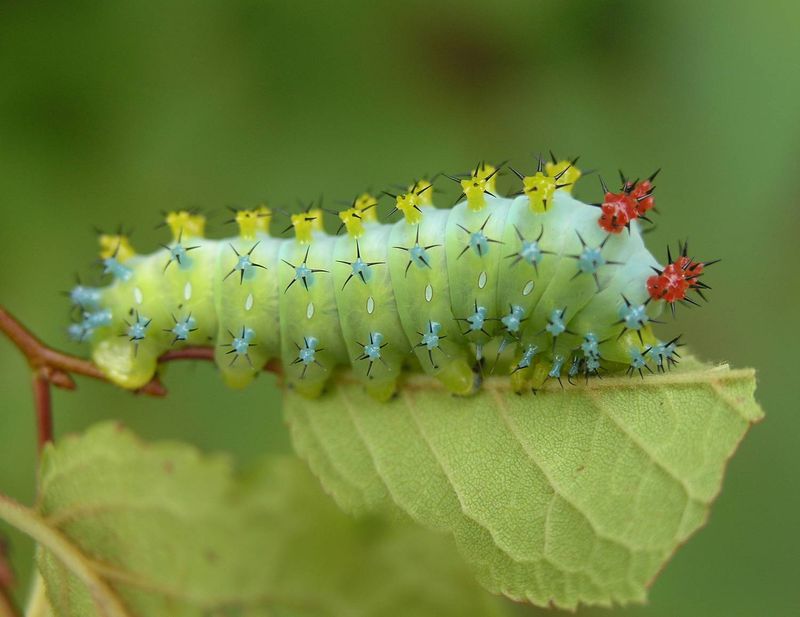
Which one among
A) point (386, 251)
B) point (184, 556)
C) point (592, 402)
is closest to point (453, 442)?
point (592, 402)

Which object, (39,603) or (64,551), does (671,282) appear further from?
(39,603)

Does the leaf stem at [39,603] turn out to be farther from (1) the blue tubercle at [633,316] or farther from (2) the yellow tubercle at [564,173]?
(2) the yellow tubercle at [564,173]

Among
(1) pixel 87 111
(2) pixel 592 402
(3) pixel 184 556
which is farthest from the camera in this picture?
(1) pixel 87 111

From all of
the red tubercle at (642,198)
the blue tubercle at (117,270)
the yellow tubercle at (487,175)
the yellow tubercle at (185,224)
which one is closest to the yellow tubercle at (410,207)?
the yellow tubercle at (487,175)

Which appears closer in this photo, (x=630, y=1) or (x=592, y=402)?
(x=592, y=402)

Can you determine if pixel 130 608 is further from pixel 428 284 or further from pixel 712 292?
pixel 712 292

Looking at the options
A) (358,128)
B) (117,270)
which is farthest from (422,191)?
(358,128)

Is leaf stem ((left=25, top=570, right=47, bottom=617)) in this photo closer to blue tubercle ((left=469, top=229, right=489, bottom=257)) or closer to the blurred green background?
blue tubercle ((left=469, top=229, right=489, bottom=257))
